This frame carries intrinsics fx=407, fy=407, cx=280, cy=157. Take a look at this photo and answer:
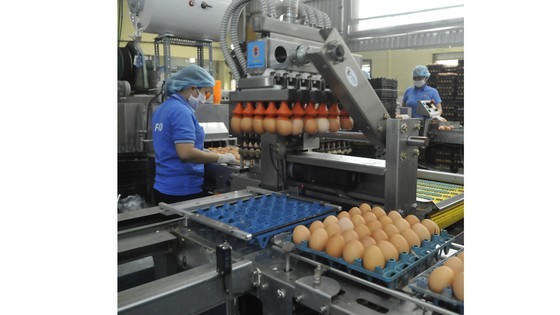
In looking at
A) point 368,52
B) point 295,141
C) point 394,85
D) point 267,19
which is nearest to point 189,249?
point 295,141

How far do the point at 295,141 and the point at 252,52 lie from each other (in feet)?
1.76

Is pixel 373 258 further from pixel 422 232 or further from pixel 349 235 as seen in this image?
pixel 422 232

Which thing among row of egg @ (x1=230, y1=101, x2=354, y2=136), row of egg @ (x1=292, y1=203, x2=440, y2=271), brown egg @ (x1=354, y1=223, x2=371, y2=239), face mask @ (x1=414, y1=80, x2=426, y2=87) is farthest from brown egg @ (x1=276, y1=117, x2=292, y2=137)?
face mask @ (x1=414, y1=80, x2=426, y2=87)

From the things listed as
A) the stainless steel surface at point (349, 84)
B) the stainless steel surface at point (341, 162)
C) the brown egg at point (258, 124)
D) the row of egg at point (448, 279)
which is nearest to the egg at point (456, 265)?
the row of egg at point (448, 279)

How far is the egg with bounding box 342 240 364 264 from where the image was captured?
Result: 120 centimetres

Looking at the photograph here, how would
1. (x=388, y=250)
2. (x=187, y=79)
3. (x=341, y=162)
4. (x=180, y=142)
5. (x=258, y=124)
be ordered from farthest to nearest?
1. (x=187, y=79)
2. (x=180, y=142)
3. (x=258, y=124)
4. (x=341, y=162)
5. (x=388, y=250)

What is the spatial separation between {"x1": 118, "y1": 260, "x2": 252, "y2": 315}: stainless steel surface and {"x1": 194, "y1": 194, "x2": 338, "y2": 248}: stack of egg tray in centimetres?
18

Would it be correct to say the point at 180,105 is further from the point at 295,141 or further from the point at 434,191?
the point at 434,191

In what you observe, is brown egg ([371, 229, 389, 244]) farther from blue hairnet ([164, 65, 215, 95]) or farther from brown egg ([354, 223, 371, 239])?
blue hairnet ([164, 65, 215, 95])

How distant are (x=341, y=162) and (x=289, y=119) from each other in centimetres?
33

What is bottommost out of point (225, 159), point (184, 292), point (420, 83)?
point (184, 292)

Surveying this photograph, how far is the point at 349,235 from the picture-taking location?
1.30 metres

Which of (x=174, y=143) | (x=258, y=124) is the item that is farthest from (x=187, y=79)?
(x=258, y=124)
